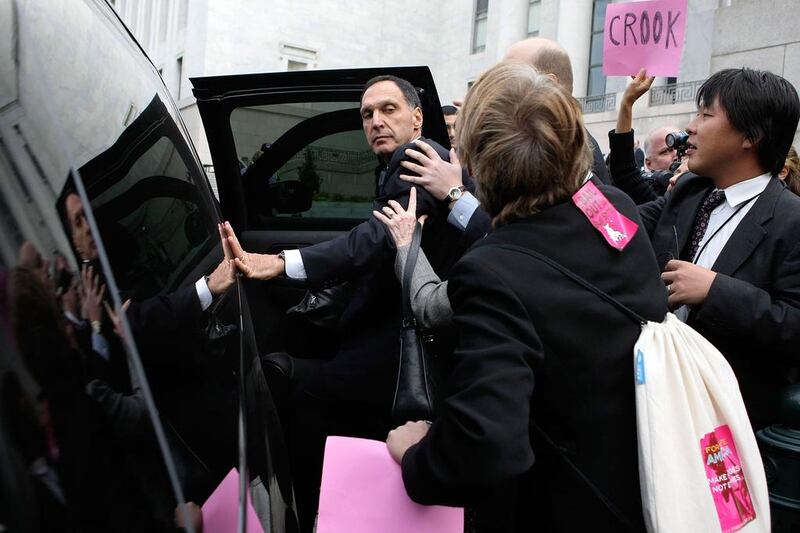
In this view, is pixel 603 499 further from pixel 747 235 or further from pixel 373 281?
pixel 373 281

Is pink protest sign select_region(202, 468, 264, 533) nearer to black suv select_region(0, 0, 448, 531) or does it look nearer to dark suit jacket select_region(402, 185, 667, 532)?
black suv select_region(0, 0, 448, 531)

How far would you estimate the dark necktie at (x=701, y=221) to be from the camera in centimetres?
225

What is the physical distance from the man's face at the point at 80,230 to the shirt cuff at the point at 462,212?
1.46 m

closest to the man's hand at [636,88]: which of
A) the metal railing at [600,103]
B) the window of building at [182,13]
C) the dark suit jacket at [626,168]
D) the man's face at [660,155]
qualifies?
the dark suit jacket at [626,168]

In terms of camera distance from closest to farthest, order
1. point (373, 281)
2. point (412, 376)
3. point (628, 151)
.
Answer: point (412, 376) < point (373, 281) < point (628, 151)

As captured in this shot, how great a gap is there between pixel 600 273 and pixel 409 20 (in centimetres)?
3468

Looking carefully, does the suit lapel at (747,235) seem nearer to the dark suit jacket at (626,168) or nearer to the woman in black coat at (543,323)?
the woman in black coat at (543,323)

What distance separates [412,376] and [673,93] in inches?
791

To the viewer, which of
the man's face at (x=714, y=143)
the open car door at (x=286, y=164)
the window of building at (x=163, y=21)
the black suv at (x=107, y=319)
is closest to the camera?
the black suv at (x=107, y=319)

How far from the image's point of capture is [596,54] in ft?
85.3

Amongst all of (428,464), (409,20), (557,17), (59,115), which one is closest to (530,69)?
(428,464)

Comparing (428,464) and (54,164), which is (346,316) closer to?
(428,464)

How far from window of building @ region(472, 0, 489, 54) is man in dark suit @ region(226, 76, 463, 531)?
30.4 m

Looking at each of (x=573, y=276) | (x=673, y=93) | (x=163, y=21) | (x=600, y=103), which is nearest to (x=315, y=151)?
(x=573, y=276)
